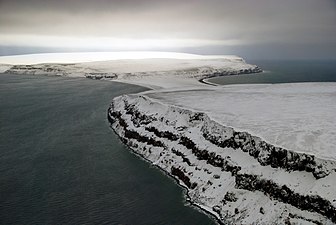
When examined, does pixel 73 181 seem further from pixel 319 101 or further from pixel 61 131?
pixel 319 101

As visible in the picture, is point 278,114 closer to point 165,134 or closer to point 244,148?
point 244,148

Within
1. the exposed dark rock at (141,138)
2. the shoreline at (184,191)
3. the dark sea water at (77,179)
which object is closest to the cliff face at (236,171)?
the exposed dark rock at (141,138)

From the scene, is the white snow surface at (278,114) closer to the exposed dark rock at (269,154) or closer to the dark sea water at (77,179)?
the exposed dark rock at (269,154)

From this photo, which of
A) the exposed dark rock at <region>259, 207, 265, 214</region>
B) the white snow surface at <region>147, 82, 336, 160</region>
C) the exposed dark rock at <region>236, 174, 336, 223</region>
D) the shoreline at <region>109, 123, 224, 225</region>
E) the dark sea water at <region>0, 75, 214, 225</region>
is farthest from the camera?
the white snow surface at <region>147, 82, 336, 160</region>

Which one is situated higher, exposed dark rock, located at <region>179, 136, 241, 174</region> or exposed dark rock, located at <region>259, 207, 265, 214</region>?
exposed dark rock, located at <region>179, 136, 241, 174</region>

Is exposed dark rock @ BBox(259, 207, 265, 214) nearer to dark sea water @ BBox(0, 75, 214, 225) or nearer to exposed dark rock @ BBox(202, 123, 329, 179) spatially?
exposed dark rock @ BBox(202, 123, 329, 179)

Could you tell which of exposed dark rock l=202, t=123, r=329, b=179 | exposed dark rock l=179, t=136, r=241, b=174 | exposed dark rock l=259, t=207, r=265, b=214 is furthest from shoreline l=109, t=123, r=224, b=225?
exposed dark rock l=202, t=123, r=329, b=179
